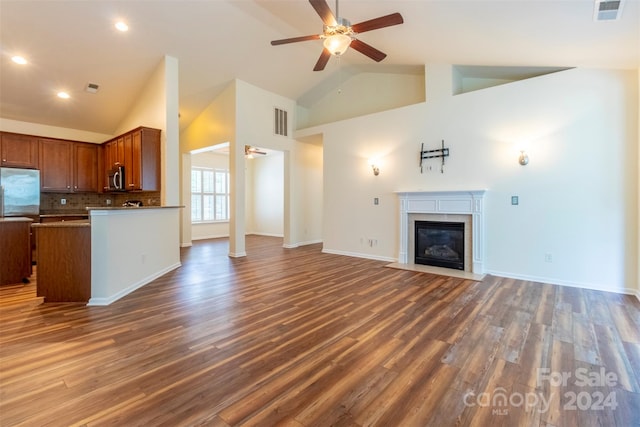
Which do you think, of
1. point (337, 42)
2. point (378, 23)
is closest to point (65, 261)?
point (337, 42)

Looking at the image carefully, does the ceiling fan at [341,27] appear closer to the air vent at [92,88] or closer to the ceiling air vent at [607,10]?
the ceiling air vent at [607,10]

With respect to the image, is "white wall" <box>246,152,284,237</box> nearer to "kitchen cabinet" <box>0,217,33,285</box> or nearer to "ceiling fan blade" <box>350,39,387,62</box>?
"ceiling fan blade" <box>350,39,387,62</box>

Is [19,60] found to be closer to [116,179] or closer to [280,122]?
[116,179]

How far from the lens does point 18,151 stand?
584 cm

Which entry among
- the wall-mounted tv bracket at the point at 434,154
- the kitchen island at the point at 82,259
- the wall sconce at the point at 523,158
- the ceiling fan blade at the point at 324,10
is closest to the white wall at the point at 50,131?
the kitchen island at the point at 82,259

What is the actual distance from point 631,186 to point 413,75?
4.04m

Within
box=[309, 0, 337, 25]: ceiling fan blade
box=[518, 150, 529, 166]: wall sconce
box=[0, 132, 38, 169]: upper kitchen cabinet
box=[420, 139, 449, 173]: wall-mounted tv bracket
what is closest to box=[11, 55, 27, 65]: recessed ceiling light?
box=[0, 132, 38, 169]: upper kitchen cabinet

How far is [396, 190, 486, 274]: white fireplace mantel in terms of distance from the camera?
4.88 metres

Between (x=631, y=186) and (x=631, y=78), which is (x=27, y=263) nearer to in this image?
(x=631, y=186)

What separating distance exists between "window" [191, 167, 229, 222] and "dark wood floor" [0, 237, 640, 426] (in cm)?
576

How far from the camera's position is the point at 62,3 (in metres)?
3.92

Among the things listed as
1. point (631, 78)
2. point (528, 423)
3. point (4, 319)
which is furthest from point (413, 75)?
point (4, 319)

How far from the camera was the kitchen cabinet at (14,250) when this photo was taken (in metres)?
4.17

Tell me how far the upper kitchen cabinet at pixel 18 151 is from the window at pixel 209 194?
3.91 m
